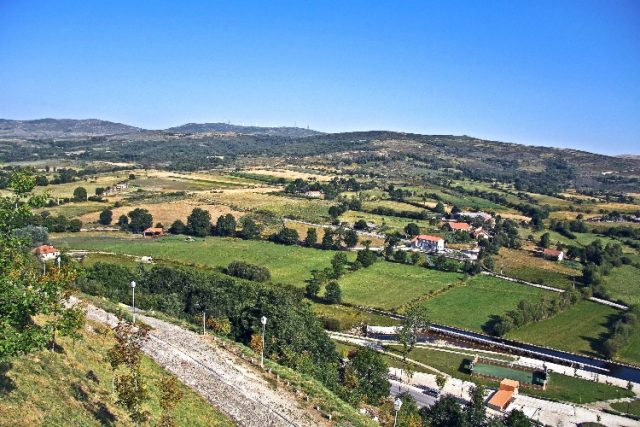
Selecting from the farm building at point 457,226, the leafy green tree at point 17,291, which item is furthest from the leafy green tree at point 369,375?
the farm building at point 457,226

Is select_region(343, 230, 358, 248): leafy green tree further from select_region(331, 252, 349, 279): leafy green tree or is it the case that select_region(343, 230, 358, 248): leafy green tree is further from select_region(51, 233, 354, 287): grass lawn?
select_region(331, 252, 349, 279): leafy green tree

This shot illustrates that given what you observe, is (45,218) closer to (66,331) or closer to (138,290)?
(138,290)

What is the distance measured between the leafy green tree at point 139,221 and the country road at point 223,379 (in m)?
55.3

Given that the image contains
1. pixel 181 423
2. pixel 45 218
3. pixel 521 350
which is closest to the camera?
pixel 181 423

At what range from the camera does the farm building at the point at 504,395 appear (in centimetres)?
3862

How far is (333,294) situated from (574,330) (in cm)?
2380

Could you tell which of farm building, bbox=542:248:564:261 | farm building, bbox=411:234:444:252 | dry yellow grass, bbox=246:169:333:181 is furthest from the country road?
dry yellow grass, bbox=246:169:333:181

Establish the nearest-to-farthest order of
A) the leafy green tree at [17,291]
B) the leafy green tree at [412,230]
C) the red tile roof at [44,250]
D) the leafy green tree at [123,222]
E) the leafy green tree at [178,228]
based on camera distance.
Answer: the leafy green tree at [17,291], the red tile roof at [44,250], the leafy green tree at [123,222], the leafy green tree at [178,228], the leafy green tree at [412,230]

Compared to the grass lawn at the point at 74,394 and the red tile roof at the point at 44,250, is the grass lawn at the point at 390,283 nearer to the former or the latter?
the red tile roof at the point at 44,250

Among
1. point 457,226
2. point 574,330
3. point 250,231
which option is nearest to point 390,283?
point 574,330

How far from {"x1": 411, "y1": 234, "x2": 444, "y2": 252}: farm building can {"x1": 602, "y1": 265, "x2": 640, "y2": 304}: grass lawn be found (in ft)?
73.8

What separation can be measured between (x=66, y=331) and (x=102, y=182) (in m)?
116

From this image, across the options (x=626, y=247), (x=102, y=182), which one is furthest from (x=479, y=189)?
(x=102, y=182)

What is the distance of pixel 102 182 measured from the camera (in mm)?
123750
